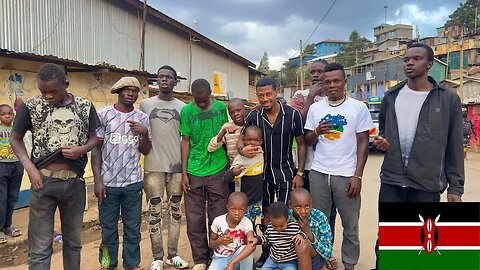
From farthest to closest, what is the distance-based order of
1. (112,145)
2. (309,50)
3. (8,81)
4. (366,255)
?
(309,50)
(8,81)
(366,255)
(112,145)

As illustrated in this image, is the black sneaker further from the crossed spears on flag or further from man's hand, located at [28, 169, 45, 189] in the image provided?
man's hand, located at [28, 169, 45, 189]

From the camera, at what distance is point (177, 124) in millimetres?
3881

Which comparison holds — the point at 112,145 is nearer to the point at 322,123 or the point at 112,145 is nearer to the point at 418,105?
the point at 322,123

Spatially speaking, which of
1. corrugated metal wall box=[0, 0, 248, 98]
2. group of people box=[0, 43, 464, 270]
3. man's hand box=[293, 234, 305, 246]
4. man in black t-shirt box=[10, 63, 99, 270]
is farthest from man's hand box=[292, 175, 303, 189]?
corrugated metal wall box=[0, 0, 248, 98]

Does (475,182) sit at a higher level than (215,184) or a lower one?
lower

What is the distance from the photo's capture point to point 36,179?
2.82m

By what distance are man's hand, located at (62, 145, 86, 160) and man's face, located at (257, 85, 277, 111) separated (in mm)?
1607

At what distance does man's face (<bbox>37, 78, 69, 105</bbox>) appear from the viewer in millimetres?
2805

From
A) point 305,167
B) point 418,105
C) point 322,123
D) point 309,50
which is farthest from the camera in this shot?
point 309,50

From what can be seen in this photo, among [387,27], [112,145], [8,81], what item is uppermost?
[387,27]

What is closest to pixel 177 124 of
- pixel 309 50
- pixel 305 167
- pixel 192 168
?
pixel 192 168

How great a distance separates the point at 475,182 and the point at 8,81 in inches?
389

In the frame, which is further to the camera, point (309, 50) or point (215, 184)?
point (309, 50)

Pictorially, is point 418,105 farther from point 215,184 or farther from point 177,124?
point 177,124
